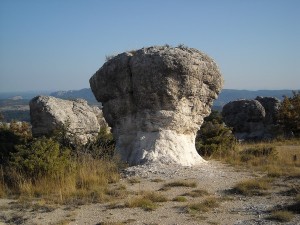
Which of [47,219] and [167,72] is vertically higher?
[167,72]

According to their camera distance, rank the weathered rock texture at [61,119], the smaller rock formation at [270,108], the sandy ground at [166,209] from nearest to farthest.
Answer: the sandy ground at [166,209] → the weathered rock texture at [61,119] → the smaller rock formation at [270,108]

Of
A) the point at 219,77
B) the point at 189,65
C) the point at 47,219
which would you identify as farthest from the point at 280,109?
the point at 47,219

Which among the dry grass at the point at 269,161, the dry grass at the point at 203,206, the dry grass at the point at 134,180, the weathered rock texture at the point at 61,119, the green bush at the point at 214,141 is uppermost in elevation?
the weathered rock texture at the point at 61,119

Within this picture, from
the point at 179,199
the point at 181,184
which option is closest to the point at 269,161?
the point at 181,184

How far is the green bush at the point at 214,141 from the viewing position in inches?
724

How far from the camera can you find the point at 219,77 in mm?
16469

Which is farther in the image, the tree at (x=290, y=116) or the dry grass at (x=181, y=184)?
the tree at (x=290, y=116)

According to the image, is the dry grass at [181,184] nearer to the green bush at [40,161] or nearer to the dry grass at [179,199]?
the dry grass at [179,199]

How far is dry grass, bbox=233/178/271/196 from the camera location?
435 inches

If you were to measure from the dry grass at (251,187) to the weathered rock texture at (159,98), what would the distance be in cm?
344

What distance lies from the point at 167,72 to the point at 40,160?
5251mm

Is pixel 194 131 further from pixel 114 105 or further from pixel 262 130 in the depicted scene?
pixel 262 130

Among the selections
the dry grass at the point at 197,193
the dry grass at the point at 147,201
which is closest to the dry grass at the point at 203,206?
the dry grass at the point at 197,193

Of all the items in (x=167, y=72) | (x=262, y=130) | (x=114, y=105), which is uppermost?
(x=167, y=72)
